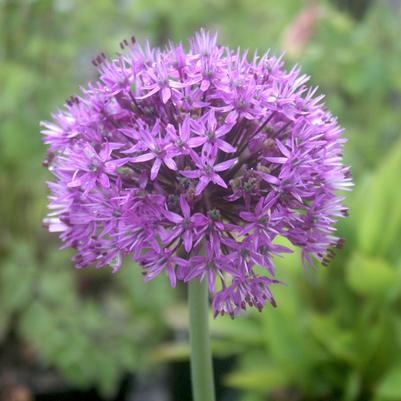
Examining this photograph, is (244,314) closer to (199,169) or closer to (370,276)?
(370,276)

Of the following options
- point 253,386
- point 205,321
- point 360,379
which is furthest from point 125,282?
point 205,321

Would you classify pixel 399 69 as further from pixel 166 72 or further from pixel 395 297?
pixel 166 72

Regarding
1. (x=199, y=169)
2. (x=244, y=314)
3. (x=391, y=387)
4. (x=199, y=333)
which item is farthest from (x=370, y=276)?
(x=199, y=169)

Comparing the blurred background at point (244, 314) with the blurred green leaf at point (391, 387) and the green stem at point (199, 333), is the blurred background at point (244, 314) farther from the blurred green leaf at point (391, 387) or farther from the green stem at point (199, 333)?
the green stem at point (199, 333)

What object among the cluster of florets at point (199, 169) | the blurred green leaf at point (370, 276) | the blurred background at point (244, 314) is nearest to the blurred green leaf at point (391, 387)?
the blurred background at point (244, 314)

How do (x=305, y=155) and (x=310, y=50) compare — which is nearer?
(x=305, y=155)

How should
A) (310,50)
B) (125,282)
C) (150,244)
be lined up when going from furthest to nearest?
1. (125,282)
2. (310,50)
3. (150,244)

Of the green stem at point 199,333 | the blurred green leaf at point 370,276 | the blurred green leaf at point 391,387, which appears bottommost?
the blurred green leaf at point 391,387

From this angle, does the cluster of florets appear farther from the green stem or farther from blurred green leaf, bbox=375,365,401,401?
blurred green leaf, bbox=375,365,401,401
